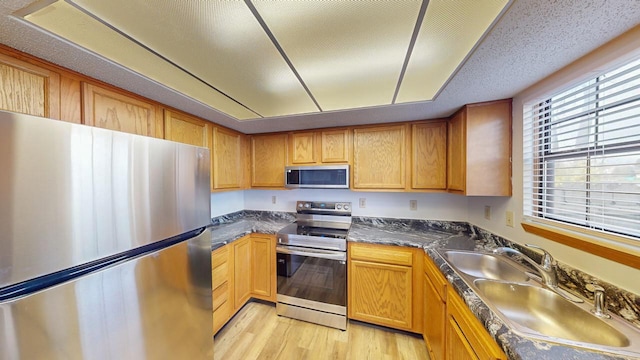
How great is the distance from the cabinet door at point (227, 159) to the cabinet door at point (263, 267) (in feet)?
2.27

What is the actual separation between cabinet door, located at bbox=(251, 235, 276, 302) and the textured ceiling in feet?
4.84

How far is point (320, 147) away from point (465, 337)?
195 centimetres

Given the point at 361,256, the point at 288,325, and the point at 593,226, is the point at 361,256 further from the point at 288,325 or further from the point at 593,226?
the point at 593,226

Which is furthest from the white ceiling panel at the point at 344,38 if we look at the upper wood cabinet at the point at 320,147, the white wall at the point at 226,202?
the white wall at the point at 226,202

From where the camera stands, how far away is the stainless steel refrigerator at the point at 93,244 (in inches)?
23.2

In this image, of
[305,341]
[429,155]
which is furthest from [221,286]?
[429,155]

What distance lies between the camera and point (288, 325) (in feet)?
6.70

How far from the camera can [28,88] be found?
99 centimetres

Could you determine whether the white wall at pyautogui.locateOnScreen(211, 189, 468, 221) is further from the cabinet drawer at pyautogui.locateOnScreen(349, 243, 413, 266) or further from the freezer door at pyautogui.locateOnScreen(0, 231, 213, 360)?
the freezer door at pyautogui.locateOnScreen(0, 231, 213, 360)

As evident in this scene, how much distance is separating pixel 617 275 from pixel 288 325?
222 cm

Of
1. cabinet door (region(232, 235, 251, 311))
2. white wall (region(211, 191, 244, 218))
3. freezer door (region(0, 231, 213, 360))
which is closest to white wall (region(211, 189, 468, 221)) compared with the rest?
white wall (region(211, 191, 244, 218))

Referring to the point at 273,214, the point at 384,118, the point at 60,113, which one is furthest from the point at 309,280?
the point at 60,113

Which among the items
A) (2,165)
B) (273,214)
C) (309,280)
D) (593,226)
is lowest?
(309,280)

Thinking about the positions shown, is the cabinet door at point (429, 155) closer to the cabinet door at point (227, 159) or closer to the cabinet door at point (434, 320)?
the cabinet door at point (434, 320)
